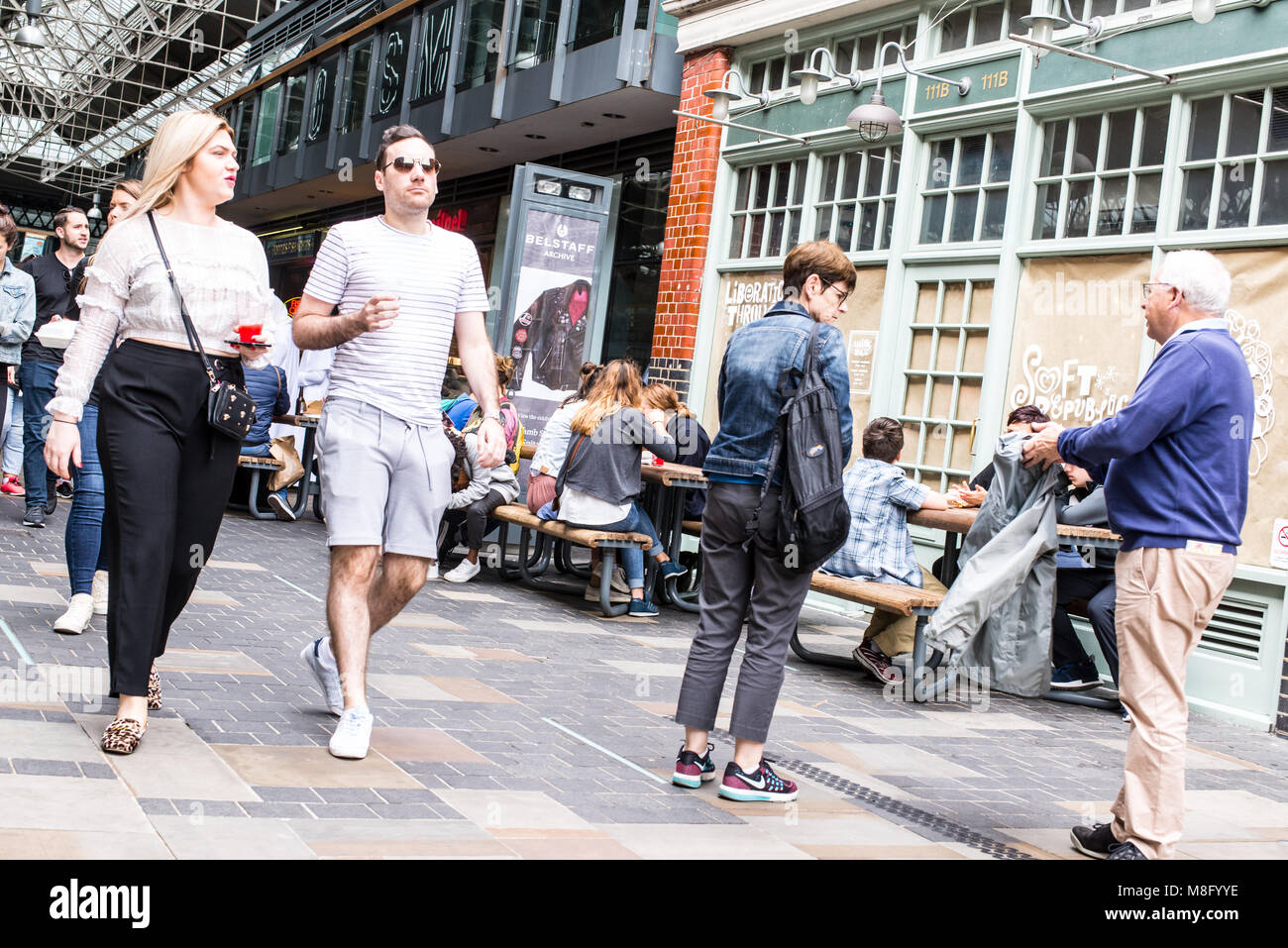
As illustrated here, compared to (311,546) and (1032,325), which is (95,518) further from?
(1032,325)

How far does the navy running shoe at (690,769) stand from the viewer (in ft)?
15.1

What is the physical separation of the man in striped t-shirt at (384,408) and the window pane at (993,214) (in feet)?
19.7

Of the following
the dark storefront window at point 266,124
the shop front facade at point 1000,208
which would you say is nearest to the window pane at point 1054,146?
the shop front facade at point 1000,208

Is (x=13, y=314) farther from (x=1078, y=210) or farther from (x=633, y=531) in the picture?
(x=1078, y=210)

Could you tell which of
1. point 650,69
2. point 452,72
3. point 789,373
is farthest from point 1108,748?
point 452,72

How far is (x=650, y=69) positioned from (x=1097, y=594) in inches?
318

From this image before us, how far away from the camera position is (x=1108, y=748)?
6.41 m

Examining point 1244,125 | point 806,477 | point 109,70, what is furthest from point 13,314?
point 109,70

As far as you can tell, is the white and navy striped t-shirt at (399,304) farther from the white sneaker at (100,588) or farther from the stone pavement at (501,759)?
the white sneaker at (100,588)

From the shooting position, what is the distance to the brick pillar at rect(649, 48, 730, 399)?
41.4 ft

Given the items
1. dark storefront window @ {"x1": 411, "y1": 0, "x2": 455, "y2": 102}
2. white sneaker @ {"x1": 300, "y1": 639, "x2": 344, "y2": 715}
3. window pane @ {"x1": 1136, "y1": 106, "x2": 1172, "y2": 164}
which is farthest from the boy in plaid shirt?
dark storefront window @ {"x1": 411, "y1": 0, "x2": 455, "y2": 102}

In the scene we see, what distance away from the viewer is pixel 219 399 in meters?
4.27

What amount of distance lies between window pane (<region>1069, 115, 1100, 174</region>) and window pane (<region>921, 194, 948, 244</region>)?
1.22m

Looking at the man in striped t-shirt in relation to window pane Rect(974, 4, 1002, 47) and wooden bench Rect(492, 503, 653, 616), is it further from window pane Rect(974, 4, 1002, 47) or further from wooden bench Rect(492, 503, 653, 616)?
window pane Rect(974, 4, 1002, 47)
